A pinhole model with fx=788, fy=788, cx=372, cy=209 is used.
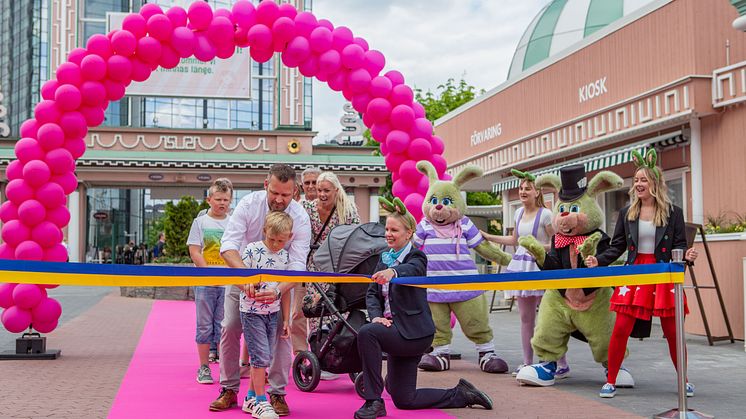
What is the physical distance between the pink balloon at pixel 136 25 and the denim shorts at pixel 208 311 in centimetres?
343

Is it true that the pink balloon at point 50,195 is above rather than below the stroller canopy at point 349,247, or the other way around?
above

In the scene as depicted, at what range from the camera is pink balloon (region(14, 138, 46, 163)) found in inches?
343

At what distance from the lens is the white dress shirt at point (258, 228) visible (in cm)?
584

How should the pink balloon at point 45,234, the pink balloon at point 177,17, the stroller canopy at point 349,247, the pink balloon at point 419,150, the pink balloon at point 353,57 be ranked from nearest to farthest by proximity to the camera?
the stroller canopy at point 349,247
the pink balloon at point 45,234
the pink balloon at point 177,17
the pink balloon at point 419,150
the pink balloon at point 353,57

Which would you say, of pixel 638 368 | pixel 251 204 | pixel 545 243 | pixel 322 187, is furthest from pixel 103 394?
pixel 638 368

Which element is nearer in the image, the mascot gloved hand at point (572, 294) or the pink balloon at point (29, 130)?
the mascot gloved hand at point (572, 294)

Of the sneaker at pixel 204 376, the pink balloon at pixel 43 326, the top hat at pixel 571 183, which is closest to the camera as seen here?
the top hat at pixel 571 183

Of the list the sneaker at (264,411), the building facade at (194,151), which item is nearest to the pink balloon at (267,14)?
the sneaker at (264,411)

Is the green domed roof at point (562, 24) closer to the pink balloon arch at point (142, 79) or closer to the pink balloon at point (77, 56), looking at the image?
the pink balloon arch at point (142, 79)

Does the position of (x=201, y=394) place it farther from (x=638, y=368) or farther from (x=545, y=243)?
(x=638, y=368)

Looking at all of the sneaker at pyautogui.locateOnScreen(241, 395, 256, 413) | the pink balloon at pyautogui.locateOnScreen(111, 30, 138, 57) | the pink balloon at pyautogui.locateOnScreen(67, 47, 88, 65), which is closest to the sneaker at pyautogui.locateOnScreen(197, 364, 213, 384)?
the sneaker at pyautogui.locateOnScreen(241, 395, 256, 413)

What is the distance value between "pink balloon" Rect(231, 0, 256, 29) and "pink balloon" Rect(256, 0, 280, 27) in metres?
0.07

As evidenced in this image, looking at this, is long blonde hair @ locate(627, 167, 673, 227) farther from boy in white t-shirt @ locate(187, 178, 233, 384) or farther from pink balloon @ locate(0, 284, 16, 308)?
pink balloon @ locate(0, 284, 16, 308)

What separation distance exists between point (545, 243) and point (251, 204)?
122 inches
